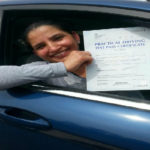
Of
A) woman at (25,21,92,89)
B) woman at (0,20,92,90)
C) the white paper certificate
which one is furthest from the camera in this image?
woman at (25,21,92,89)

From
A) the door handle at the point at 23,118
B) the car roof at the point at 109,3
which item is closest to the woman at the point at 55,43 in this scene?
the car roof at the point at 109,3

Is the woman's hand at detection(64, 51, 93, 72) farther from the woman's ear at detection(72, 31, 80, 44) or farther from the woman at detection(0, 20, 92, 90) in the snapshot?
the woman's ear at detection(72, 31, 80, 44)

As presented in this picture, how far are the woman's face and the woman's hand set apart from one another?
12cm

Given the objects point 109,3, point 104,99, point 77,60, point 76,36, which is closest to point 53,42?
point 76,36

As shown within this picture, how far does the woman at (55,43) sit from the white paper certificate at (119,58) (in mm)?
149

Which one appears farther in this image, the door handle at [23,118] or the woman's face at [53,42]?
the woman's face at [53,42]

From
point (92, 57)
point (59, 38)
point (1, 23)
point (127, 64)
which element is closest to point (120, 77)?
point (127, 64)

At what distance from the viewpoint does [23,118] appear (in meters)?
1.78

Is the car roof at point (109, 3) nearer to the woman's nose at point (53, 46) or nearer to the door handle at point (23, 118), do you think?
the woman's nose at point (53, 46)

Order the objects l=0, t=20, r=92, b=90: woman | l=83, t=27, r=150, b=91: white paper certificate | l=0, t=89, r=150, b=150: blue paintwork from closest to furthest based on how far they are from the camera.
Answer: l=0, t=89, r=150, b=150: blue paintwork < l=83, t=27, r=150, b=91: white paper certificate < l=0, t=20, r=92, b=90: woman

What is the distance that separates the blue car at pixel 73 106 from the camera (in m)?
1.57

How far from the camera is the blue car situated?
1.57 meters

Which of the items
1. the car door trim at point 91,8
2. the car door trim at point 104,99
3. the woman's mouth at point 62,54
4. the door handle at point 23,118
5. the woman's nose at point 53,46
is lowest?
the door handle at point 23,118

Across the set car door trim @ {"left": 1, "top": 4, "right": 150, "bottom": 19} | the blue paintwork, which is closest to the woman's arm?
the blue paintwork
